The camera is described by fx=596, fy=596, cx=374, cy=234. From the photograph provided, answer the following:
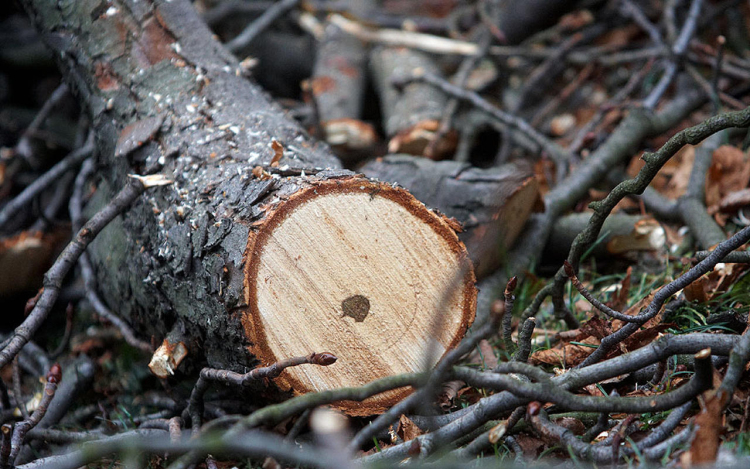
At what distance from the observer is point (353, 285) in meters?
1.72

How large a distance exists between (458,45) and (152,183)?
2760 millimetres

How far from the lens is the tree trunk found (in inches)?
66.4

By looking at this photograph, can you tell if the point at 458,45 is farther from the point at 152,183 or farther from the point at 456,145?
the point at 152,183

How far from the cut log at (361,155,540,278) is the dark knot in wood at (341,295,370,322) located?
2.19 ft

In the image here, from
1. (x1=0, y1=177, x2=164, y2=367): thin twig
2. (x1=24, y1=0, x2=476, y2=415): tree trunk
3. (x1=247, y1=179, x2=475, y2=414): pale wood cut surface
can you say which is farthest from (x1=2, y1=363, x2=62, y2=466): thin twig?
(x1=247, y1=179, x2=475, y2=414): pale wood cut surface

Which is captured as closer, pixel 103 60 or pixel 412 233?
pixel 412 233

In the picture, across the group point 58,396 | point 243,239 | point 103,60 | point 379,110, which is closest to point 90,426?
point 58,396

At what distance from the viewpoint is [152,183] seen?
202cm

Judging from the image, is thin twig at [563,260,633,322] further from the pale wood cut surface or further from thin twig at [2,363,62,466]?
thin twig at [2,363,62,466]

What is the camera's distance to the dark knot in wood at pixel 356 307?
5.62ft

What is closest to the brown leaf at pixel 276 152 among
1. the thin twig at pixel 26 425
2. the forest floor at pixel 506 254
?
the forest floor at pixel 506 254

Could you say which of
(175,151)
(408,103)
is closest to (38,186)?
(175,151)

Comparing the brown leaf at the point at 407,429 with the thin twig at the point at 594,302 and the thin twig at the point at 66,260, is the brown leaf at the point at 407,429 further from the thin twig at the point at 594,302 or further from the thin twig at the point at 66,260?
the thin twig at the point at 66,260

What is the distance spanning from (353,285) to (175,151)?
0.85m
